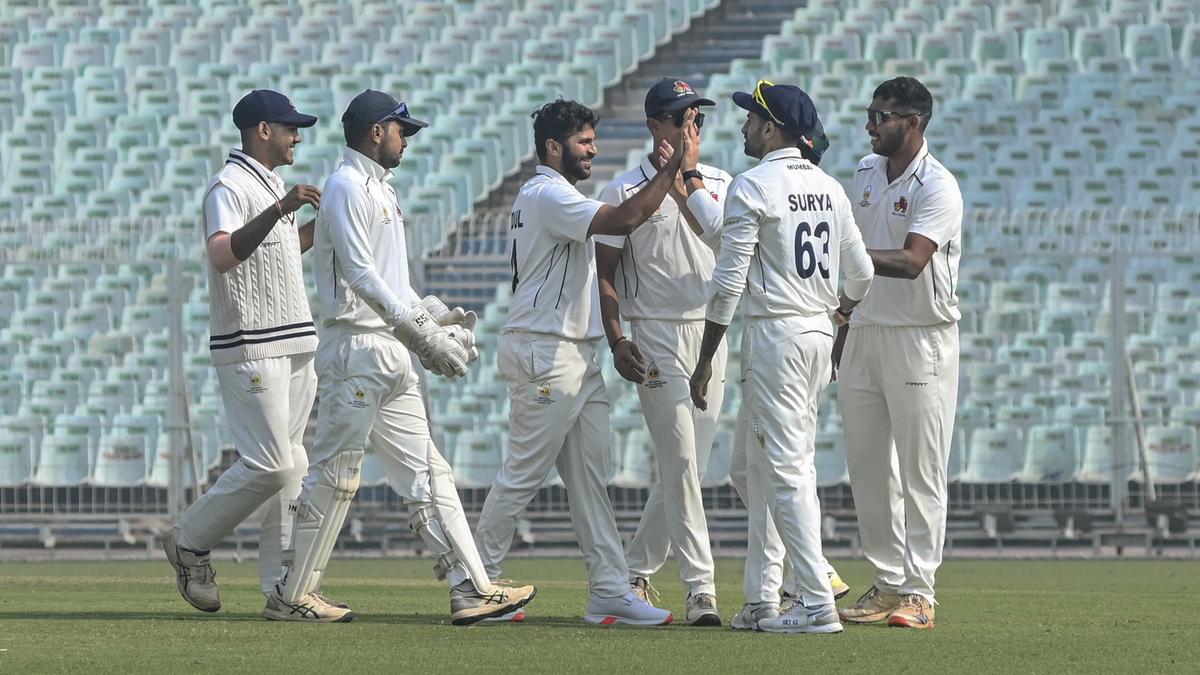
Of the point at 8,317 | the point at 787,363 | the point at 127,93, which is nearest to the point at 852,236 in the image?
the point at 787,363

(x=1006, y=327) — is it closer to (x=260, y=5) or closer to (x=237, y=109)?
(x=237, y=109)

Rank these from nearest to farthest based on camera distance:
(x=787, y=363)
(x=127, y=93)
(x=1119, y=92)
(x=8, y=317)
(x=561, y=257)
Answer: (x=787, y=363) → (x=561, y=257) → (x=8, y=317) → (x=1119, y=92) → (x=127, y=93)

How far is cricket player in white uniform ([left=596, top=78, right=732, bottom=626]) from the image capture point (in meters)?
7.25

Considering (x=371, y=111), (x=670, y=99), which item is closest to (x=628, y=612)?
(x=670, y=99)

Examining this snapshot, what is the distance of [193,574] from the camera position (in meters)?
7.49

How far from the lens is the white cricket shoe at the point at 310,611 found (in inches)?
284

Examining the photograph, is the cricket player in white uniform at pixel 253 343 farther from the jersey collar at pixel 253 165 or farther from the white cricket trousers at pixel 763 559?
the white cricket trousers at pixel 763 559

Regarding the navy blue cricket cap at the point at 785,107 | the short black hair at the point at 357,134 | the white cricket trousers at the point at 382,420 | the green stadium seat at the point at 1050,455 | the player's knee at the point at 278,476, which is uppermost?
the navy blue cricket cap at the point at 785,107

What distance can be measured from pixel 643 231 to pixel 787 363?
1.06 meters

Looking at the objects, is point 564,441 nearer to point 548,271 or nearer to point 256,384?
point 548,271

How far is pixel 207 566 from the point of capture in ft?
24.8

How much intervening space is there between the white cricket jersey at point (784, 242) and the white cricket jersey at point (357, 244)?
124 cm

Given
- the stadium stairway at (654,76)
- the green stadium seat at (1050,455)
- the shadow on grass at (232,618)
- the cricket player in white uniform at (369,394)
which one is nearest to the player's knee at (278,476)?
the cricket player in white uniform at (369,394)

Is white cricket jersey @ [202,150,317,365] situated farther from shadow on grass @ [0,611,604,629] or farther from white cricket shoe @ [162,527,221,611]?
shadow on grass @ [0,611,604,629]
